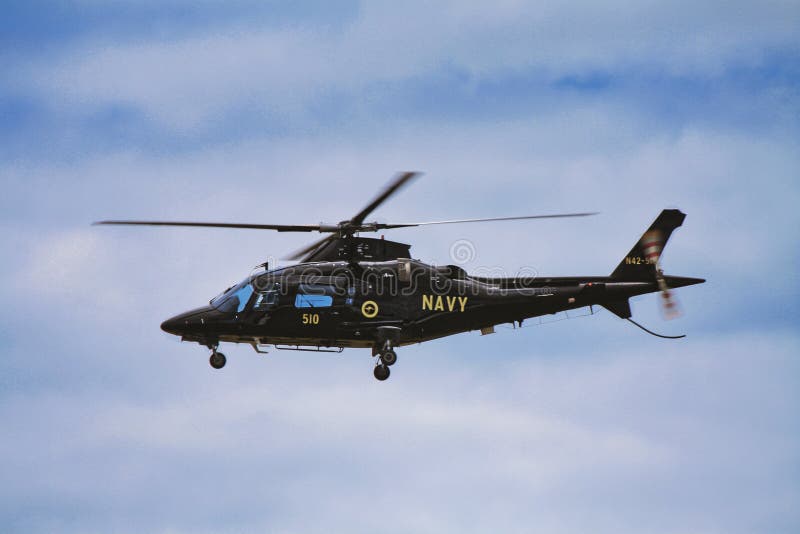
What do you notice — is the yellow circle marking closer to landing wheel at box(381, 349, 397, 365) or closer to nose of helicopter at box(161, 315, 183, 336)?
landing wheel at box(381, 349, 397, 365)

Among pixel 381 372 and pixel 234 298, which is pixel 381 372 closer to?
pixel 381 372

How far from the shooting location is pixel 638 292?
32.9 meters

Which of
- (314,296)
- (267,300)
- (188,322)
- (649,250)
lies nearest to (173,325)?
(188,322)

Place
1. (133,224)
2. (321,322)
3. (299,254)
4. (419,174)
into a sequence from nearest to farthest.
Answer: (419,174) < (133,224) < (321,322) < (299,254)

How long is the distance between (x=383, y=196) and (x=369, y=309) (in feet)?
16.9

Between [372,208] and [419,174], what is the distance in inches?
168

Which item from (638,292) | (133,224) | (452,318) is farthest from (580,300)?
(133,224)

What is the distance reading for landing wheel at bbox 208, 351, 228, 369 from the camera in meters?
32.1

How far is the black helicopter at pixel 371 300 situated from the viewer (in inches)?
1251

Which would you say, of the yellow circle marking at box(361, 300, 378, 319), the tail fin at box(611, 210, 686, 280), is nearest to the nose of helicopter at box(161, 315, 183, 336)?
the yellow circle marking at box(361, 300, 378, 319)

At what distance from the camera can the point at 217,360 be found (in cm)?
3216

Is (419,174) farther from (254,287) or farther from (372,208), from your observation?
(254,287)

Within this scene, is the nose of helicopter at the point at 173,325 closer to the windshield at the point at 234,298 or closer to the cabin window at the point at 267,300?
the windshield at the point at 234,298

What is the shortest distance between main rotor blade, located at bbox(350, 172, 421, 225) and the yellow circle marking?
8.82 ft
